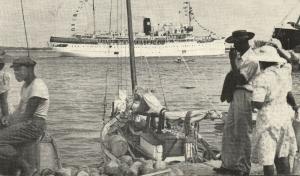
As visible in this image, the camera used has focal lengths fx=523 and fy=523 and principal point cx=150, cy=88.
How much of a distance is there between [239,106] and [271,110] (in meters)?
0.65

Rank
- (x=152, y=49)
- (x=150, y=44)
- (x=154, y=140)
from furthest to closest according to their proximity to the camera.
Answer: (x=152, y=49), (x=150, y=44), (x=154, y=140)

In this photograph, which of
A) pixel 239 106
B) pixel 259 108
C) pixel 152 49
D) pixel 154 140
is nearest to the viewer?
pixel 259 108

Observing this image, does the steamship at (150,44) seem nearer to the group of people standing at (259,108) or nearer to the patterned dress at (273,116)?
the group of people standing at (259,108)

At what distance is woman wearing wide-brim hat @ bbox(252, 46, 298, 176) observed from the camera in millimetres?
4801

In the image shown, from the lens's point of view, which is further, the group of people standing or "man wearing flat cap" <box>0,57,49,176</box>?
"man wearing flat cap" <box>0,57,49,176</box>

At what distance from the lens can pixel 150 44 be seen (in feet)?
255

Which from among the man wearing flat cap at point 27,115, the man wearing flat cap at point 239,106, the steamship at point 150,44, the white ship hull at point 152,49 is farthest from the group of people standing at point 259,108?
the steamship at point 150,44

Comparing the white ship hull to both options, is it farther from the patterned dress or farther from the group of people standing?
the patterned dress

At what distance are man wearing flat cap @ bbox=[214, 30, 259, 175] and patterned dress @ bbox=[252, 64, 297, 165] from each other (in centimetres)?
47

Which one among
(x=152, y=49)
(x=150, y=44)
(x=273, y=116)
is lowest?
(x=152, y=49)

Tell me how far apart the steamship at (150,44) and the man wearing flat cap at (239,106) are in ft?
225

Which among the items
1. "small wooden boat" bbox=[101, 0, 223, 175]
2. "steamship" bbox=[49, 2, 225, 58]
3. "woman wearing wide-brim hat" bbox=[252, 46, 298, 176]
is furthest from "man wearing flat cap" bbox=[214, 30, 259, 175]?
"steamship" bbox=[49, 2, 225, 58]

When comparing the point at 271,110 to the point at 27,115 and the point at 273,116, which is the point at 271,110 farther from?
the point at 27,115

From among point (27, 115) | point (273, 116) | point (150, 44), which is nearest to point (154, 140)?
point (27, 115)
